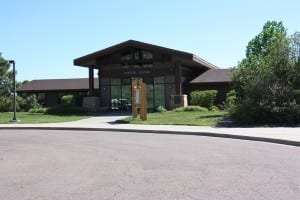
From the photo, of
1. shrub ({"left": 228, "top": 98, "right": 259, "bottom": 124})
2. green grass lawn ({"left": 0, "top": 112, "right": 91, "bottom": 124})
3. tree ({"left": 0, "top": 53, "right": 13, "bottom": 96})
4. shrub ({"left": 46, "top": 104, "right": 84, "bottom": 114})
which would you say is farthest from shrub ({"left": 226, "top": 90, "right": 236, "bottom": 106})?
tree ({"left": 0, "top": 53, "right": 13, "bottom": 96})

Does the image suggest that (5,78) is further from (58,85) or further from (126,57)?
(126,57)

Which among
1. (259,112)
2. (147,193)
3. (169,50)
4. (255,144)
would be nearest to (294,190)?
(147,193)

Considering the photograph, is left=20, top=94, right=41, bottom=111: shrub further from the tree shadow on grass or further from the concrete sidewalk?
the tree shadow on grass

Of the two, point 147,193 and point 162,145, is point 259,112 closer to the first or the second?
point 162,145

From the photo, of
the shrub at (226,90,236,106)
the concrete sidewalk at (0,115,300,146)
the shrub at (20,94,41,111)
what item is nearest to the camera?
the concrete sidewalk at (0,115,300,146)

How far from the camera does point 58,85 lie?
171 feet

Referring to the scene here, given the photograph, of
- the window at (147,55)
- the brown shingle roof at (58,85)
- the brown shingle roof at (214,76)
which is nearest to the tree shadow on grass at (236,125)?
the window at (147,55)

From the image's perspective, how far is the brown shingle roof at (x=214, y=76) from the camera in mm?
42094

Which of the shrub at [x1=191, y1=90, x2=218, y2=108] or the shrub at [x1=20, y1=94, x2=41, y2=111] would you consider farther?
the shrub at [x1=20, y1=94, x2=41, y2=111]

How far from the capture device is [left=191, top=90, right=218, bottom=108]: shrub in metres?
38.7

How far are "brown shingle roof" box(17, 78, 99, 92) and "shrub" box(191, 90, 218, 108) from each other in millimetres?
13287

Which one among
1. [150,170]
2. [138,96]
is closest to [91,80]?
Result: [138,96]

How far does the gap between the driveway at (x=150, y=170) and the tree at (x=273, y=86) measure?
26.4 feet

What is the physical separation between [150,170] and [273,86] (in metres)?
16.6
